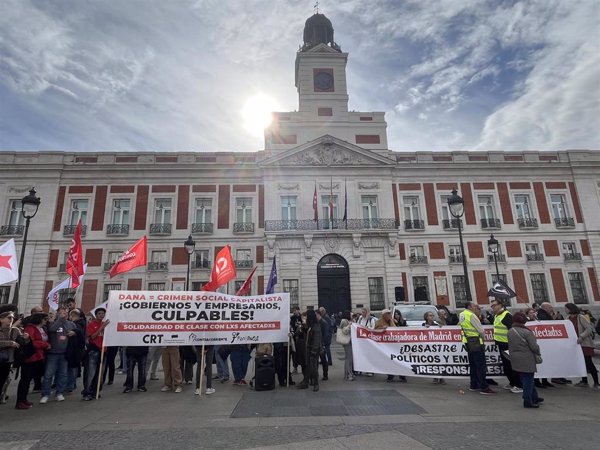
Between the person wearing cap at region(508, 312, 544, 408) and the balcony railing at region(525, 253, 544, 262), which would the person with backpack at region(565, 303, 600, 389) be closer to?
the person wearing cap at region(508, 312, 544, 408)

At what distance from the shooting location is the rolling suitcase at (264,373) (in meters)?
8.30

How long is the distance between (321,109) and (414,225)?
13.0 metres

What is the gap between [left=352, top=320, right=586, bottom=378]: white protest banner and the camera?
336 inches

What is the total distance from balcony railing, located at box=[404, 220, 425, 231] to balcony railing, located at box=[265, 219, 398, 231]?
1.08 metres

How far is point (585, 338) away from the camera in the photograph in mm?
8367

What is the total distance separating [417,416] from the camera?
6.06 m

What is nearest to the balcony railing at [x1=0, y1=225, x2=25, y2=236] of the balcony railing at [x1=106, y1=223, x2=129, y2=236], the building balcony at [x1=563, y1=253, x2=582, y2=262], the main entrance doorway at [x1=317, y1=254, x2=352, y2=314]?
the balcony railing at [x1=106, y1=223, x2=129, y2=236]

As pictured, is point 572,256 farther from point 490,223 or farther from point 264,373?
point 264,373

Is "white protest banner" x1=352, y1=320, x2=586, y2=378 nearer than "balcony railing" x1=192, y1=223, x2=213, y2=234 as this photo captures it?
Yes

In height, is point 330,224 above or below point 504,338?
above

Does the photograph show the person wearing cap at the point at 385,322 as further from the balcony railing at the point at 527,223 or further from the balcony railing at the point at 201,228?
the balcony railing at the point at 527,223

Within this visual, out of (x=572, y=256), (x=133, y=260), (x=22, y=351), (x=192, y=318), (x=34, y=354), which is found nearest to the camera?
(x=22, y=351)

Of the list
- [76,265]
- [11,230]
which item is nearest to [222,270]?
[76,265]

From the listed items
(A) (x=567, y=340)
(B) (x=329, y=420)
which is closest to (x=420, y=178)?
(A) (x=567, y=340)
